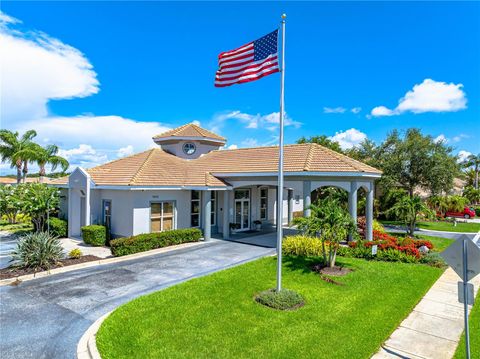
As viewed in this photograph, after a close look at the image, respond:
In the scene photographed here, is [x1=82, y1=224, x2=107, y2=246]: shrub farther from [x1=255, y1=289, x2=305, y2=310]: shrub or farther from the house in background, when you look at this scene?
[x1=255, y1=289, x2=305, y2=310]: shrub

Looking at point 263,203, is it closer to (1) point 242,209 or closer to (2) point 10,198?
(1) point 242,209

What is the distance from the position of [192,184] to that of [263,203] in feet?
27.0

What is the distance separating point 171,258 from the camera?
14.9m

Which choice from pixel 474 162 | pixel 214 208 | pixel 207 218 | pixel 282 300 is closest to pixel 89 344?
pixel 282 300

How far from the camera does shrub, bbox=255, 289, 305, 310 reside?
9.02 meters

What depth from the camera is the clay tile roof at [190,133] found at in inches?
965

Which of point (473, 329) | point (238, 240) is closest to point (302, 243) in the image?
point (238, 240)

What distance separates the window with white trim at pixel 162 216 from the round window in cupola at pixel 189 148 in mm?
6521

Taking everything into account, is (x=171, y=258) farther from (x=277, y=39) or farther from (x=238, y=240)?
(x=277, y=39)

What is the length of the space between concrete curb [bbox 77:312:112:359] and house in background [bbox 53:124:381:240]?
982 cm

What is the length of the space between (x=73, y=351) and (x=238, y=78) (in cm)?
859

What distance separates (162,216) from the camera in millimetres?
18781

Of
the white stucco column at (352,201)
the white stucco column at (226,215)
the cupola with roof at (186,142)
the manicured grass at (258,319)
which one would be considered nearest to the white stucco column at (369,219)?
the white stucco column at (352,201)

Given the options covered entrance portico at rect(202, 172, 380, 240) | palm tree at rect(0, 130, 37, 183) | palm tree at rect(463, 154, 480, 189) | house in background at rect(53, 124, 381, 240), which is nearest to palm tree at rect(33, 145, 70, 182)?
palm tree at rect(0, 130, 37, 183)
